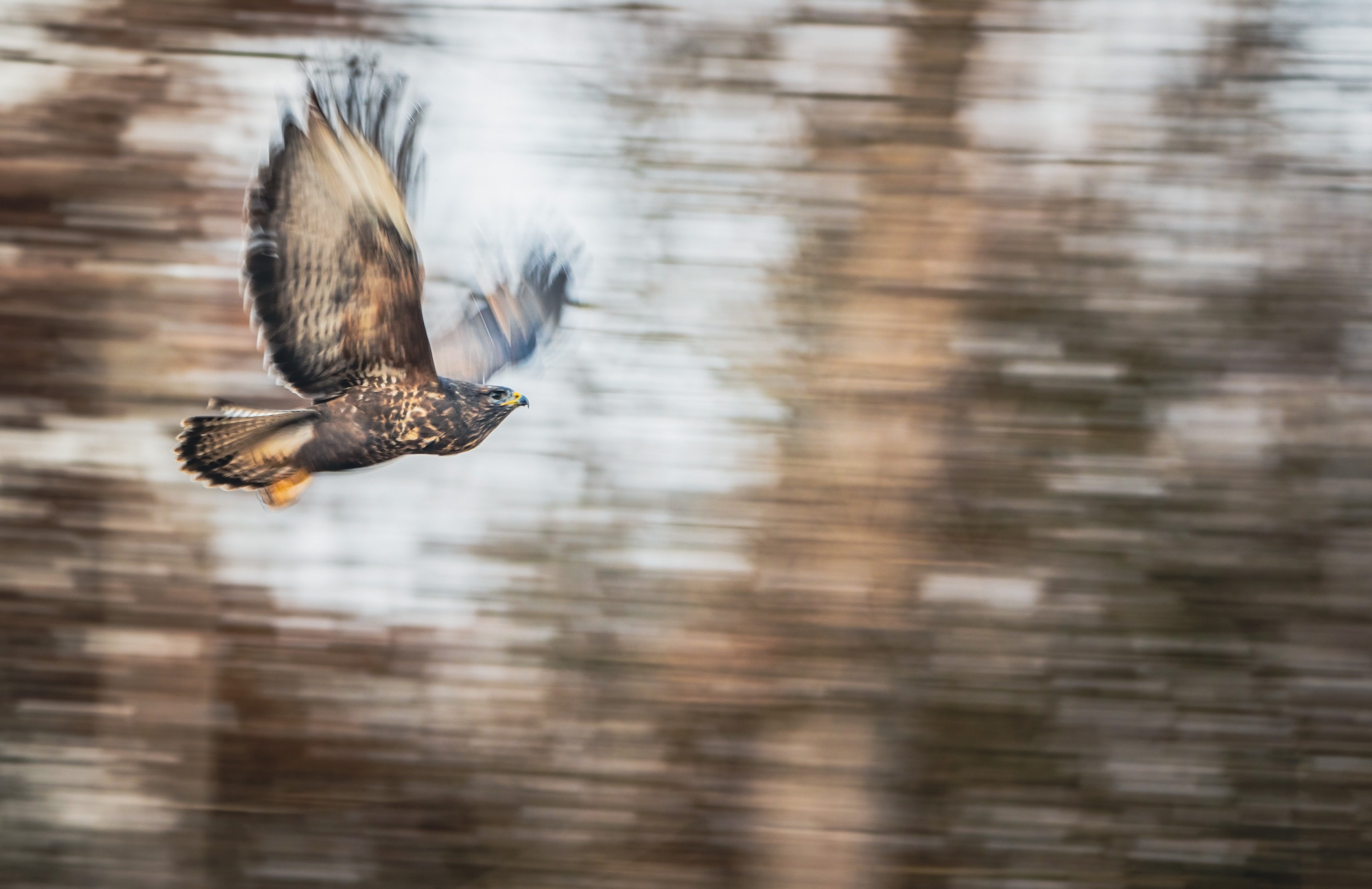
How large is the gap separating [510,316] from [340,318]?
0.74 metres

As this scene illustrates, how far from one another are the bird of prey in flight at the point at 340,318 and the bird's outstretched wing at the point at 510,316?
62cm

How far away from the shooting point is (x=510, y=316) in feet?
5.95

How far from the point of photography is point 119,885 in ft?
9.19

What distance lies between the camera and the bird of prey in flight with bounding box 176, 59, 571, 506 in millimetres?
985

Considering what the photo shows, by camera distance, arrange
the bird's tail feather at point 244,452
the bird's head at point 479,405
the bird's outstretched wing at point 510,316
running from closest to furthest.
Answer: the bird's head at point 479,405 → the bird's tail feather at point 244,452 → the bird's outstretched wing at point 510,316

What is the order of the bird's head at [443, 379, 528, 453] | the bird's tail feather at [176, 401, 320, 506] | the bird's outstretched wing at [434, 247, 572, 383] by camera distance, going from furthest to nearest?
the bird's outstretched wing at [434, 247, 572, 383]
the bird's tail feather at [176, 401, 320, 506]
the bird's head at [443, 379, 528, 453]

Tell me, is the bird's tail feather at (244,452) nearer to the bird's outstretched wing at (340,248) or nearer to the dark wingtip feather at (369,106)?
the bird's outstretched wing at (340,248)

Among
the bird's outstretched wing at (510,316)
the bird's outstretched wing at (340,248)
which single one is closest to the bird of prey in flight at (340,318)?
the bird's outstretched wing at (340,248)

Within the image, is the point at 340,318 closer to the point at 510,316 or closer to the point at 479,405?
the point at 479,405

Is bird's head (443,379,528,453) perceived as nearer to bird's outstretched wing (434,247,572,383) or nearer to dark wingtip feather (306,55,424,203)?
dark wingtip feather (306,55,424,203)

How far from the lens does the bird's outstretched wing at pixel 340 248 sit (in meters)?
0.99

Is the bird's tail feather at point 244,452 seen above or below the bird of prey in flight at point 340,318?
below

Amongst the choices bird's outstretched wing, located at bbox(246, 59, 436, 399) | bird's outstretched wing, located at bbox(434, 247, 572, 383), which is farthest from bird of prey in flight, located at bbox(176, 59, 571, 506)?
bird's outstretched wing, located at bbox(434, 247, 572, 383)

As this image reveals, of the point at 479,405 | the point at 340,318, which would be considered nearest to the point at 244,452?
the point at 340,318
